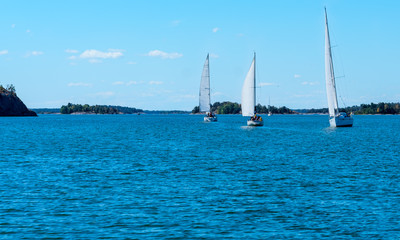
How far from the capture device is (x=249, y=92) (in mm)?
116438

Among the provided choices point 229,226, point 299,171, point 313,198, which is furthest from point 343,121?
point 229,226

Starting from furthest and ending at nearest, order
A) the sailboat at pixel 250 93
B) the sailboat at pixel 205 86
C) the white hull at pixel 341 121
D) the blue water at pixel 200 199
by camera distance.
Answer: the sailboat at pixel 205 86 → the sailboat at pixel 250 93 → the white hull at pixel 341 121 → the blue water at pixel 200 199

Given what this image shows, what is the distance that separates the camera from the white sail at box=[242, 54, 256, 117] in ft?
381

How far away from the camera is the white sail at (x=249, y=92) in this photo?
116000mm

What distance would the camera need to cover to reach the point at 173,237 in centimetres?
1892

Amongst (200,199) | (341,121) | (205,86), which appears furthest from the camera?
(205,86)

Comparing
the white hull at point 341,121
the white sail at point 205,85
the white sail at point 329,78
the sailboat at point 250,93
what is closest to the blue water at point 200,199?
the white sail at point 329,78

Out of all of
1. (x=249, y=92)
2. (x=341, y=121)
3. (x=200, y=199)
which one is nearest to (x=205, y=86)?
(x=249, y=92)

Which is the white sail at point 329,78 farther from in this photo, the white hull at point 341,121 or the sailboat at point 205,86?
the sailboat at point 205,86

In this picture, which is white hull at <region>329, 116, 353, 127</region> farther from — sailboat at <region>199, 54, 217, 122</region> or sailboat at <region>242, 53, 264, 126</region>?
sailboat at <region>199, 54, 217, 122</region>

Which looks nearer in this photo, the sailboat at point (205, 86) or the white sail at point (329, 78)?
the white sail at point (329, 78)

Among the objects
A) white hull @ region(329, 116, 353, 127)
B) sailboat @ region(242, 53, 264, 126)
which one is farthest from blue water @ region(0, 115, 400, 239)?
sailboat @ region(242, 53, 264, 126)

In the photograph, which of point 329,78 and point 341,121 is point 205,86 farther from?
point 329,78

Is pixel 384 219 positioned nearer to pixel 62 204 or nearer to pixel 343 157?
pixel 62 204
